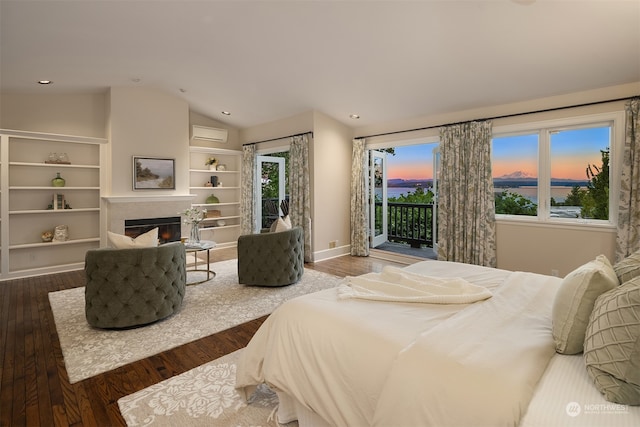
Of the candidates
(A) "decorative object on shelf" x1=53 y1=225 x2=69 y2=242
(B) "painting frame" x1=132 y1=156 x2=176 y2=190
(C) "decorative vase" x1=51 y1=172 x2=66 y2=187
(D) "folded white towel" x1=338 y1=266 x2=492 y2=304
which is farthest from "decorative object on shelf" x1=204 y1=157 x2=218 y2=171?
(D) "folded white towel" x1=338 y1=266 x2=492 y2=304

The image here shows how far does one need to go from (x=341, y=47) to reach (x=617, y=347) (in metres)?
3.61

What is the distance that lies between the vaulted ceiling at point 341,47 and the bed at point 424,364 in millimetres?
2471

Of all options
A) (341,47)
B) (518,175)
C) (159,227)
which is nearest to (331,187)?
(341,47)

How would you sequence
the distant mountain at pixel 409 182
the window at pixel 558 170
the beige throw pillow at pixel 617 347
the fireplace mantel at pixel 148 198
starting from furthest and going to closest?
the distant mountain at pixel 409 182
the fireplace mantel at pixel 148 198
the window at pixel 558 170
the beige throw pillow at pixel 617 347

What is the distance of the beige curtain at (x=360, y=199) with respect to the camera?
19.9 feet

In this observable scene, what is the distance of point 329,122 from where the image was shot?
589 cm

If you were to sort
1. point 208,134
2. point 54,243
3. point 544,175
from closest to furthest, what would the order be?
point 544,175 < point 54,243 < point 208,134

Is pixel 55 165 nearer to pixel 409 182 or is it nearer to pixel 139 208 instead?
pixel 139 208

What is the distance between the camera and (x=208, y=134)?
670 cm

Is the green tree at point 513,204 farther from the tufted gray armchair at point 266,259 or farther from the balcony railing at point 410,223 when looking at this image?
the tufted gray armchair at point 266,259

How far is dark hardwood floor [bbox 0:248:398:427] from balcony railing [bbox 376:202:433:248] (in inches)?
193

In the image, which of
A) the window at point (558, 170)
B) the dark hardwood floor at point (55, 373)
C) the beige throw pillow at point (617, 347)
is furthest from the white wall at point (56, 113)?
the beige throw pillow at point (617, 347)

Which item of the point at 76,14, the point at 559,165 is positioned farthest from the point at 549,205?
the point at 76,14

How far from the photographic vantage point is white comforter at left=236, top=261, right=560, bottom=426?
3.48 feet
